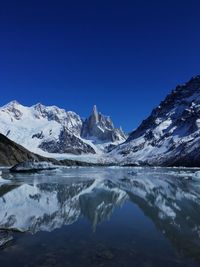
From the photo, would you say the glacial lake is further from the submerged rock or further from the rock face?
the rock face

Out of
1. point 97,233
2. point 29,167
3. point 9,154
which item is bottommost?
point 97,233

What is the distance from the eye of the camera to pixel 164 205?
1416 inches

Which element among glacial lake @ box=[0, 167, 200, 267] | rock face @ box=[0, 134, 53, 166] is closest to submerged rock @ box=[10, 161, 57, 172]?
rock face @ box=[0, 134, 53, 166]

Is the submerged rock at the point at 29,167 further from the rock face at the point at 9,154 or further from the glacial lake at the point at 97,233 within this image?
the glacial lake at the point at 97,233

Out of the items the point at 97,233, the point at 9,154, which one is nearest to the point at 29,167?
the point at 9,154

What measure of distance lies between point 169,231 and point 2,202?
17.3m

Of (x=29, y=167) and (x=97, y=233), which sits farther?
(x=29, y=167)

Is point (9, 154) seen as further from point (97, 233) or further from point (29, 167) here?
point (97, 233)

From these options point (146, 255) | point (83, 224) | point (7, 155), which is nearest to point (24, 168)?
point (7, 155)

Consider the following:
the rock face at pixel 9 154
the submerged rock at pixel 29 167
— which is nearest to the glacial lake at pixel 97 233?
the submerged rock at pixel 29 167

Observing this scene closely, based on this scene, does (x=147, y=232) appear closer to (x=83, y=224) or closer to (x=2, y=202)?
(x=83, y=224)

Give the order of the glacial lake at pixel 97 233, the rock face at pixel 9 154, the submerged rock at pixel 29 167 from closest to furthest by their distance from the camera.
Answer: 1. the glacial lake at pixel 97 233
2. the submerged rock at pixel 29 167
3. the rock face at pixel 9 154

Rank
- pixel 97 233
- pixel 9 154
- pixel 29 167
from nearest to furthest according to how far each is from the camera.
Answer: pixel 97 233, pixel 29 167, pixel 9 154

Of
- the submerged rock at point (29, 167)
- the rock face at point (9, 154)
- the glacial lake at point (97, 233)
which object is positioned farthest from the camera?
the rock face at point (9, 154)
